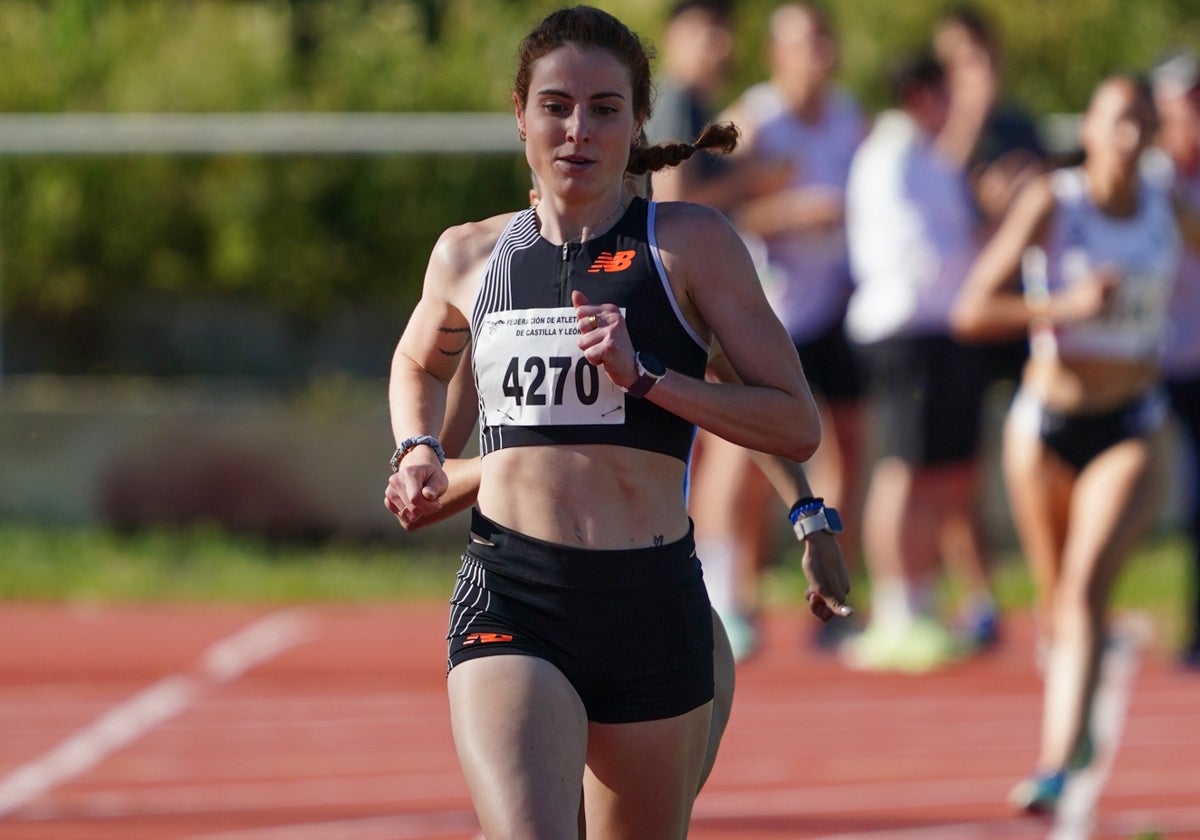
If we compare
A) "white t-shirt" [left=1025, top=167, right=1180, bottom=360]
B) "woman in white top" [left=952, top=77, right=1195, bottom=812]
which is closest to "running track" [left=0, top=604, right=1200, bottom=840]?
"woman in white top" [left=952, top=77, right=1195, bottom=812]

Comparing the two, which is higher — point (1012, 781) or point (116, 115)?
point (116, 115)

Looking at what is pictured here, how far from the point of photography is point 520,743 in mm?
3594

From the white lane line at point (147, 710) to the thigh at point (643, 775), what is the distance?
11.3 feet

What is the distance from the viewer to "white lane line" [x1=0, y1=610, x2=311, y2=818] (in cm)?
728

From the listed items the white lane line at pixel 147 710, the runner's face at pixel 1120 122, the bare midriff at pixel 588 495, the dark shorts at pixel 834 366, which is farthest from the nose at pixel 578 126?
the dark shorts at pixel 834 366

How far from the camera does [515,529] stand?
3830 millimetres

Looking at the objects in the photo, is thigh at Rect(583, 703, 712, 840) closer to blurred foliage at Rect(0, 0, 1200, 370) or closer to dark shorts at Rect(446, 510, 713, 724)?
dark shorts at Rect(446, 510, 713, 724)

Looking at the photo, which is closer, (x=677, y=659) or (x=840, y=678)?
(x=677, y=659)

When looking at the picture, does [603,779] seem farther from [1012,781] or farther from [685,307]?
[1012,781]

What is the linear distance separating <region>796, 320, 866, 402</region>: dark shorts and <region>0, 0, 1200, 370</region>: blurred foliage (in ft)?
13.9

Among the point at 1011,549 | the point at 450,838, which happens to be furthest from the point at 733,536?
the point at 1011,549

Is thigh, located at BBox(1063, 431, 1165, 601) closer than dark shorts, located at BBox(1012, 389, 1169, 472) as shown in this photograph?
Yes

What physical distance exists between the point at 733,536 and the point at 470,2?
965 cm

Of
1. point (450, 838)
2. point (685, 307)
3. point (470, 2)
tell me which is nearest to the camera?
point (685, 307)
